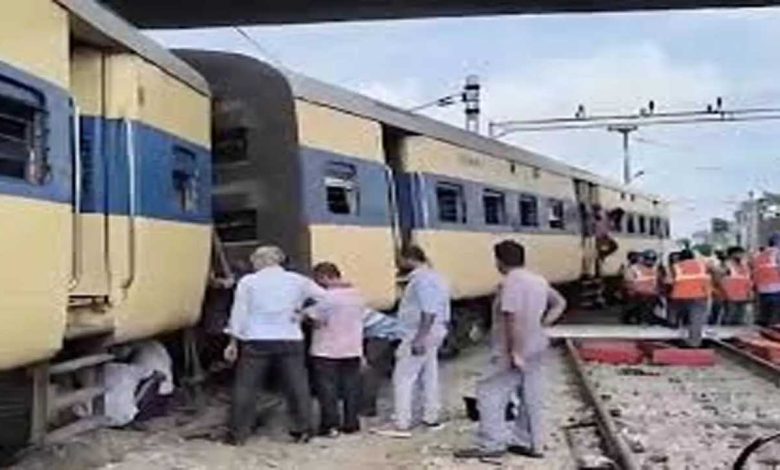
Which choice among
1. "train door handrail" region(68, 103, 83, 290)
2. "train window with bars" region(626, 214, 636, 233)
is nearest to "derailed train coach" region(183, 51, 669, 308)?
"train door handrail" region(68, 103, 83, 290)

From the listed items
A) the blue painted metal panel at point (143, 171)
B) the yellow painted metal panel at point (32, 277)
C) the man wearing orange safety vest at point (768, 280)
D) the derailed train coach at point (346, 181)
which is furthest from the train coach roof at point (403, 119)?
the yellow painted metal panel at point (32, 277)

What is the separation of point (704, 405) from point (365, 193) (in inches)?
162

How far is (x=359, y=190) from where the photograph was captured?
48.4ft

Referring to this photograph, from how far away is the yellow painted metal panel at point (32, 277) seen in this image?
761 cm

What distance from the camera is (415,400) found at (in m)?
13.4

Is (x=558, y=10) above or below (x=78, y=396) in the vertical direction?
above

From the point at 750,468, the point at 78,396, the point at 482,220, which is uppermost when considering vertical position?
the point at 482,220

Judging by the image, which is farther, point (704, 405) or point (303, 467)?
point (704, 405)

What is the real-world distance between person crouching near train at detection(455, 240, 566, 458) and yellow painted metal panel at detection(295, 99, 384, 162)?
2646 mm

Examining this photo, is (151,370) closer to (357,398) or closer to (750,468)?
(357,398)

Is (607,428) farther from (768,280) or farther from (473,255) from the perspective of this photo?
(768,280)

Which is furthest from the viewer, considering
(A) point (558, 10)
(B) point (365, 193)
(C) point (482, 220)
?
(A) point (558, 10)

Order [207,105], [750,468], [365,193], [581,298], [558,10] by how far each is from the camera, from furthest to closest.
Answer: [581,298]
[558,10]
[365,193]
[207,105]
[750,468]

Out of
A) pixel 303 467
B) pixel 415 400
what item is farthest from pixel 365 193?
pixel 303 467
